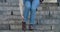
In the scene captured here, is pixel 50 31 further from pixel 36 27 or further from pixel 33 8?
pixel 33 8

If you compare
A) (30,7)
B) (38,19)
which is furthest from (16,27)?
(30,7)

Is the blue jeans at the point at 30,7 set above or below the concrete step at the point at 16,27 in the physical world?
above

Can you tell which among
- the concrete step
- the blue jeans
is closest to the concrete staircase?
the concrete step

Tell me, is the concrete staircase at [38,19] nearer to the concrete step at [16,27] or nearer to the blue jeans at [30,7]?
the concrete step at [16,27]

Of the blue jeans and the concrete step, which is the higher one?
the blue jeans

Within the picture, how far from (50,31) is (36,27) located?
49cm

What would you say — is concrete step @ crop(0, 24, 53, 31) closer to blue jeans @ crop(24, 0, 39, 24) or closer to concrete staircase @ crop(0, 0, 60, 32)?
concrete staircase @ crop(0, 0, 60, 32)

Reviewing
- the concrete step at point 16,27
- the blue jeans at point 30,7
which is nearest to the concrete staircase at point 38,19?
the concrete step at point 16,27

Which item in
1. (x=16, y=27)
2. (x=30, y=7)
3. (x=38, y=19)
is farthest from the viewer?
(x=38, y=19)

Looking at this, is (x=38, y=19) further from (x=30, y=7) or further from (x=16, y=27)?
(x=30, y=7)

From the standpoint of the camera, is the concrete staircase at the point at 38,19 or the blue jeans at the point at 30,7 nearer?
the blue jeans at the point at 30,7

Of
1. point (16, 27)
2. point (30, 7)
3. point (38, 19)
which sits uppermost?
point (30, 7)

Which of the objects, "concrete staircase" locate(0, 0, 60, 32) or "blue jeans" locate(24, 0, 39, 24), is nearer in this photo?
"blue jeans" locate(24, 0, 39, 24)

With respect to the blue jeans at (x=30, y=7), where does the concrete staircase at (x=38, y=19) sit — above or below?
below
